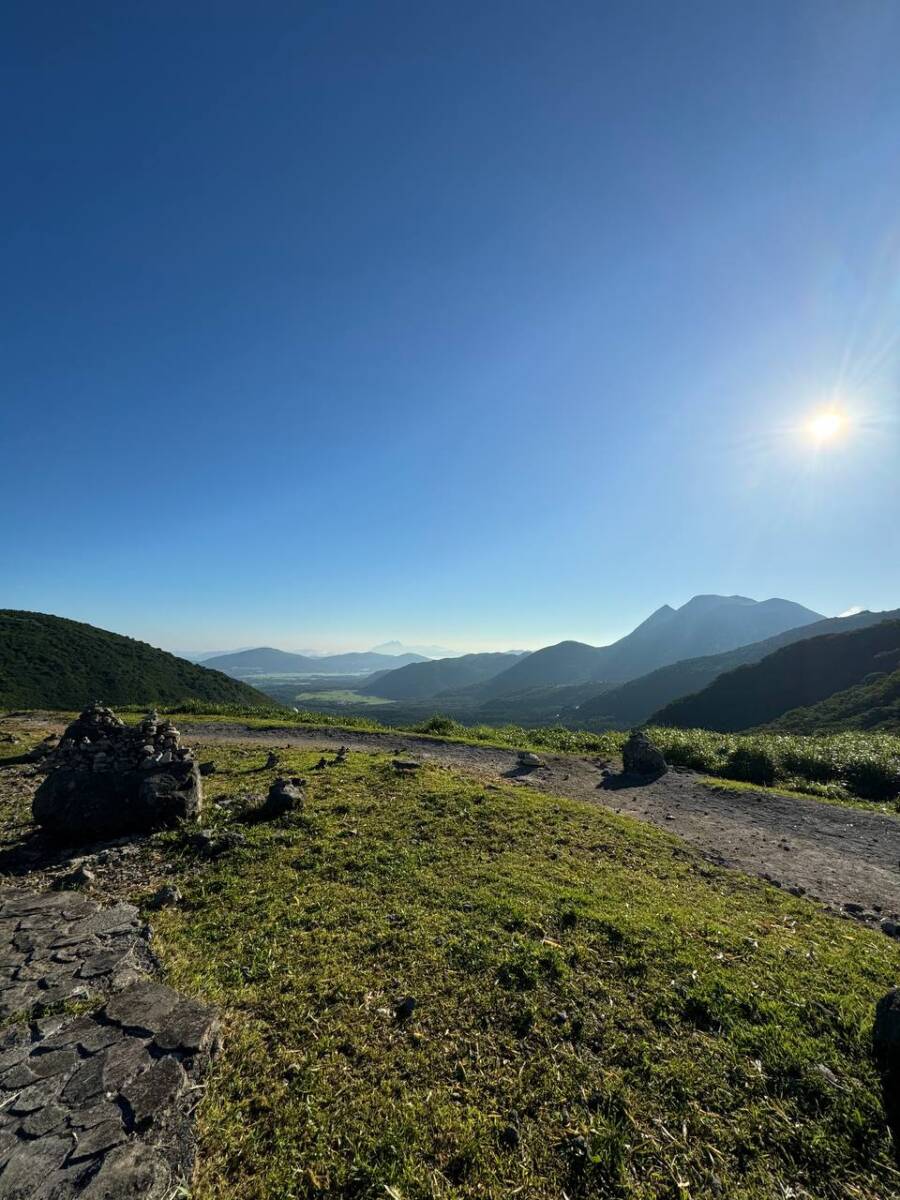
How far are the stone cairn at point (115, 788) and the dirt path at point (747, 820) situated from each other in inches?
377

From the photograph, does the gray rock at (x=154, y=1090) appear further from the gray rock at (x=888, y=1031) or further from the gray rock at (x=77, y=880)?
the gray rock at (x=888, y=1031)

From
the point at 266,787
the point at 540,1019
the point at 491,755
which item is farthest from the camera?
the point at 491,755

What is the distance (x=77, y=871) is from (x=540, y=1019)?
8311 mm

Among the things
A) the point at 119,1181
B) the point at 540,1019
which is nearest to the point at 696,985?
the point at 540,1019

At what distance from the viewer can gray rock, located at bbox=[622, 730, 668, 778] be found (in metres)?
19.0

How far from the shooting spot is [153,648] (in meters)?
89.5

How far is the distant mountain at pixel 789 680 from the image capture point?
94375 millimetres

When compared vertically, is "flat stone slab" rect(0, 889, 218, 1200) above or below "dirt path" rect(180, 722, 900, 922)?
above

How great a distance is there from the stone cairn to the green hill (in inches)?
2593

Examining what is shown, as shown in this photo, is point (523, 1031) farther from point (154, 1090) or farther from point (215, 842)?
point (215, 842)

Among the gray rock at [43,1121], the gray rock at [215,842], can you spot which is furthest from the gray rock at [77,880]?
the gray rock at [43,1121]

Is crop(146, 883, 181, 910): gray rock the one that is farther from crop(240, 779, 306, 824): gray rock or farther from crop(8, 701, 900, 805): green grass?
crop(8, 701, 900, 805): green grass

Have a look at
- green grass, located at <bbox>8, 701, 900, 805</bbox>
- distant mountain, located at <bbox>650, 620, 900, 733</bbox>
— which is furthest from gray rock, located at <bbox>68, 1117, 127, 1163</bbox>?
distant mountain, located at <bbox>650, 620, 900, 733</bbox>

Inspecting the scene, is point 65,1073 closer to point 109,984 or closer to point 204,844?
point 109,984
